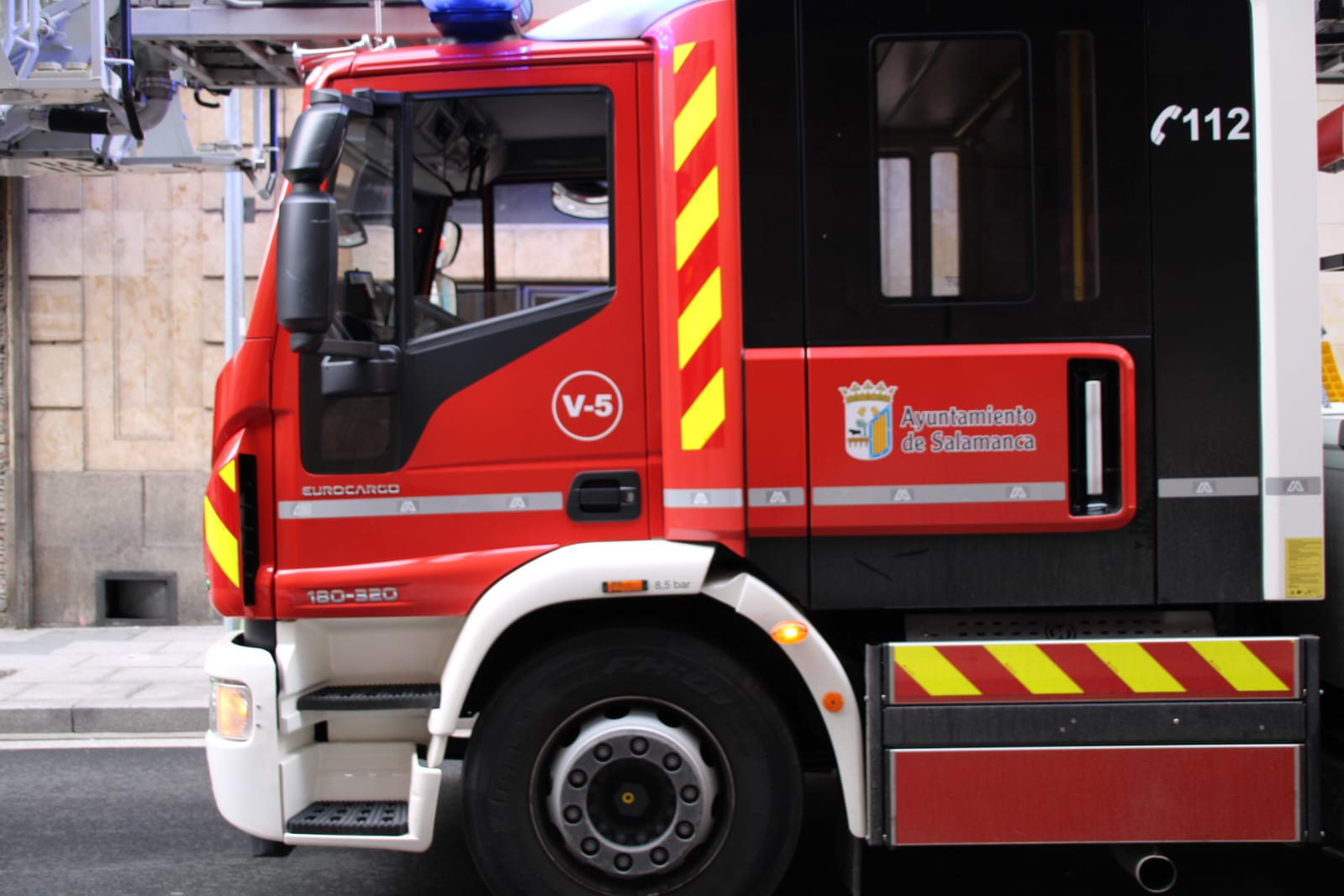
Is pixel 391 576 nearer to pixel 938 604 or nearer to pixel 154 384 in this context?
pixel 938 604

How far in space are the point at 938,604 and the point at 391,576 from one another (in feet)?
5.47

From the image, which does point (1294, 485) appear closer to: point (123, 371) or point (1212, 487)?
point (1212, 487)

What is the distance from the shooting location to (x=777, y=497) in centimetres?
346

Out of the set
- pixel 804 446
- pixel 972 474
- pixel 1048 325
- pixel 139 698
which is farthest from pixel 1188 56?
pixel 139 698

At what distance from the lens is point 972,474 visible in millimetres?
3447

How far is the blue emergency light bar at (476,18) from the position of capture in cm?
359

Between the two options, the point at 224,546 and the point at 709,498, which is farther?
the point at 224,546

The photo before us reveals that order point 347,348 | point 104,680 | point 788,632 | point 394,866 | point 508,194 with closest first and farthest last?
1. point 788,632
2. point 347,348
3. point 508,194
4. point 394,866
5. point 104,680

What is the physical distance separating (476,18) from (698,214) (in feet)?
3.06

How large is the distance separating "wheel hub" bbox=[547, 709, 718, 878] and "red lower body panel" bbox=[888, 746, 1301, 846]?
0.59 m

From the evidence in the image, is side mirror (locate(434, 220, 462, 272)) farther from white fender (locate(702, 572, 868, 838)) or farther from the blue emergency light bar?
white fender (locate(702, 572, 868, 838))

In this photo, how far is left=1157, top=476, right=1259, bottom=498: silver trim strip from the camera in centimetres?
346

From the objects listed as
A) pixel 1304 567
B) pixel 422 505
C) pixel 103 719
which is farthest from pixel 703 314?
pixel 103 719

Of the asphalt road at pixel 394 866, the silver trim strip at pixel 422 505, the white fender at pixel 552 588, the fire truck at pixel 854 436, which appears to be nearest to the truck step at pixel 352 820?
the fire truck at pixel 854 436
